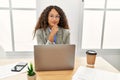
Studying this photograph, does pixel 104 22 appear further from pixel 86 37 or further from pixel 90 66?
pixel 90 66

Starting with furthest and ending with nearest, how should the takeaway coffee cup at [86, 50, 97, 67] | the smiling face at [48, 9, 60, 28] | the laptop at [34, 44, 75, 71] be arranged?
the smiling face at [48, 9, 60, 28]
the takeaway coffee cup at [86, 50, 97, 67]
the laptop at [34, 44, 75, 71]

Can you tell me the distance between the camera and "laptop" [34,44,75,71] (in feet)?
3.95

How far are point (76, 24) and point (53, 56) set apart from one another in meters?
1.33

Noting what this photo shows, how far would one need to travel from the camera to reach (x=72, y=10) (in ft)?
7.91

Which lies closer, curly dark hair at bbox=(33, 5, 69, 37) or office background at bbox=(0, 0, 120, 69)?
curly dark hair at bbox=(33, 5, 69, 37)

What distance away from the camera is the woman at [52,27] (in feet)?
5.63

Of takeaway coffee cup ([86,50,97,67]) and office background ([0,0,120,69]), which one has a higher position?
office background ([0,0,120,69])

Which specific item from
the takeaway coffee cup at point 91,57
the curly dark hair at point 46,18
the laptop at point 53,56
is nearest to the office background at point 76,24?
the curly dark hair at point 46,18

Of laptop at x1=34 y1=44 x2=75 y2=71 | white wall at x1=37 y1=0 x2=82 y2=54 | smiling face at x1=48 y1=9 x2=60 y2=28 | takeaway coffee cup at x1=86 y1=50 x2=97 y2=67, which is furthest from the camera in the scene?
white wall at x1=37 y1=0 x2=82 y2=54

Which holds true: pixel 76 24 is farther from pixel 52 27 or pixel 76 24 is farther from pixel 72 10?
pixel 52 27

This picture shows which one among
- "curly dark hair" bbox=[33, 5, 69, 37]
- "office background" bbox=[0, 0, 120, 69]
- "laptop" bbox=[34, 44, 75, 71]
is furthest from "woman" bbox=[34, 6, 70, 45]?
"office background" bbox=[0, 0, 120, 69]

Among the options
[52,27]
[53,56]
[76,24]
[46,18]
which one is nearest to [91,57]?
[53,56]

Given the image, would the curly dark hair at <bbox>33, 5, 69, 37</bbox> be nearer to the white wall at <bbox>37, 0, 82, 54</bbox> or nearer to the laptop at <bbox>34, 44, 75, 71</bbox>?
the white wall at <bbox>37, 0, 82, 54</bbox>

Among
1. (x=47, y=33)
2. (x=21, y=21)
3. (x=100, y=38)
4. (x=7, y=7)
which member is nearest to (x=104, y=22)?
(x=100, y=38)
